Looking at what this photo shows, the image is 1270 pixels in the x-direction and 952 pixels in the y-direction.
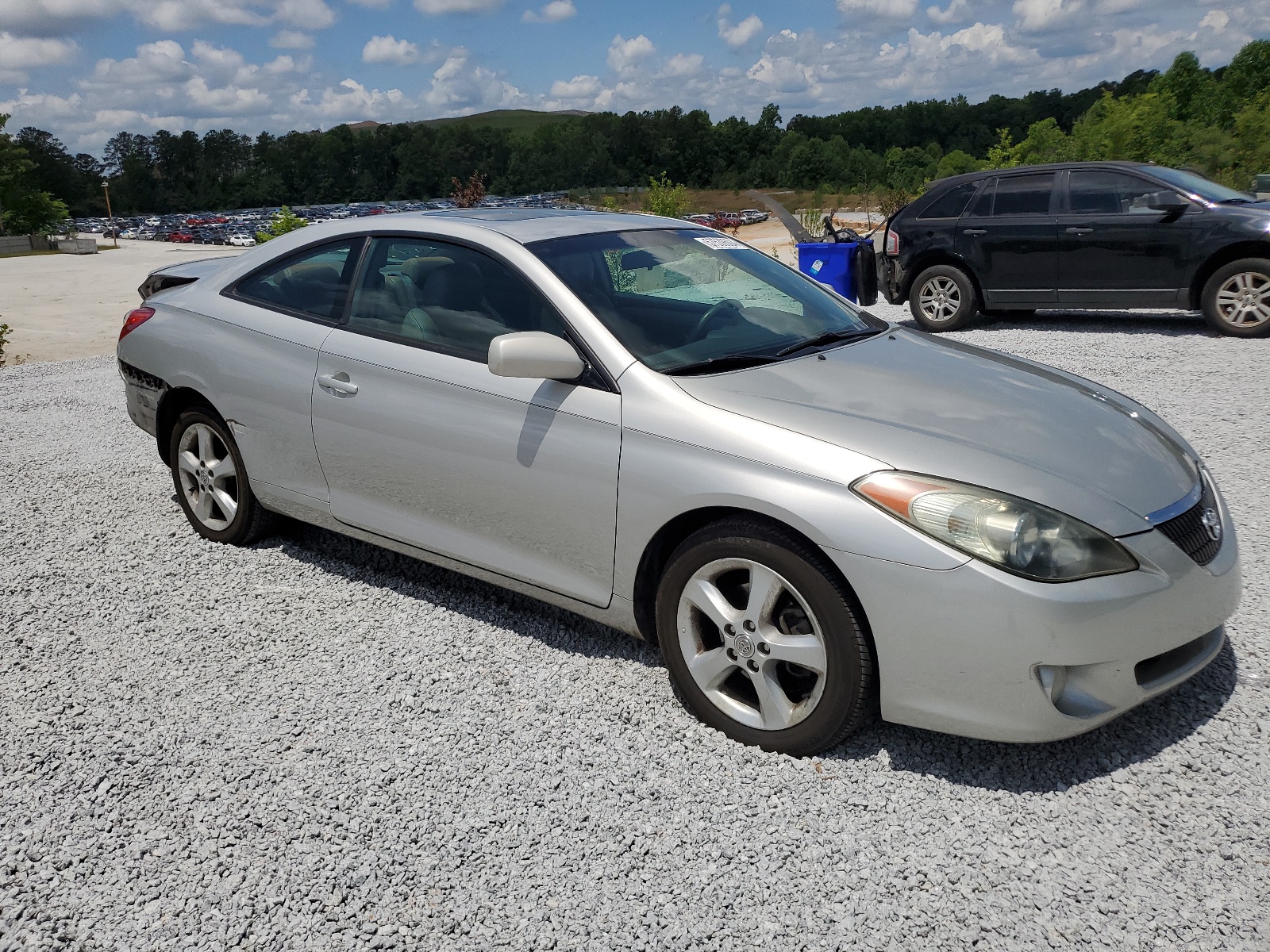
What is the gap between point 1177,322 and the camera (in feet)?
36.7

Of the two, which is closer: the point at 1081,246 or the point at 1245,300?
the point at 1245,300

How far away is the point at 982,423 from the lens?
3078 mm

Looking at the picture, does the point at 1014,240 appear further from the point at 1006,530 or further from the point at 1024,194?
the point at 1006,530

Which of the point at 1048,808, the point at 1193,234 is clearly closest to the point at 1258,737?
the point at 1048,808

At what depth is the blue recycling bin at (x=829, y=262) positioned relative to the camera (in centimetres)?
1159

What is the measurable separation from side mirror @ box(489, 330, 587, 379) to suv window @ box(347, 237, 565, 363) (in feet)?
0.67

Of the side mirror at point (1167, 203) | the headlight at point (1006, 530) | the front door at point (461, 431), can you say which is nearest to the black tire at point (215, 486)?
the front door at point (461, 431)

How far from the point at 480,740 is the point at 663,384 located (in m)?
1.30

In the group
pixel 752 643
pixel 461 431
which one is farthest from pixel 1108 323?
pixel 752 643

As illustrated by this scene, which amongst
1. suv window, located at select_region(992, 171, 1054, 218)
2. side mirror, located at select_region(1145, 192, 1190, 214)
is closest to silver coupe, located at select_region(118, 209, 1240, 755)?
side mirror, located at select_region(1145, 192, 1190, 214)

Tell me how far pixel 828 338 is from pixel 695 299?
0.54 meters

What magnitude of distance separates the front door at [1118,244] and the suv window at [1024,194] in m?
0.25

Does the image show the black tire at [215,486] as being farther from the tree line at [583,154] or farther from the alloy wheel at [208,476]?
the tree line at [583,154]

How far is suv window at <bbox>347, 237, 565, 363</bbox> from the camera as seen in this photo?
3.66 m
